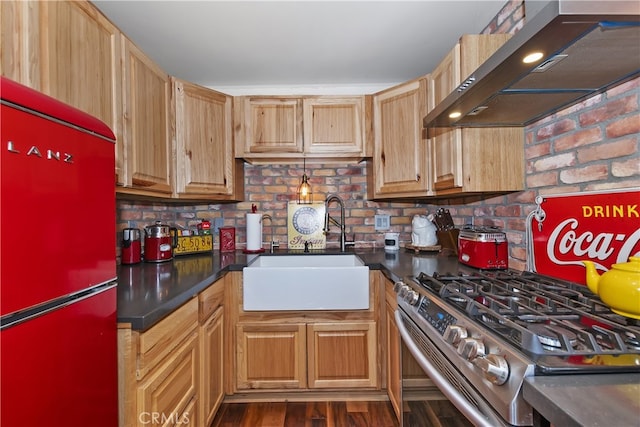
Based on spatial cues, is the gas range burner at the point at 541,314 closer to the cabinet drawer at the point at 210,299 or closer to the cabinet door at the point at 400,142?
the cabinet door at the point at 400,142

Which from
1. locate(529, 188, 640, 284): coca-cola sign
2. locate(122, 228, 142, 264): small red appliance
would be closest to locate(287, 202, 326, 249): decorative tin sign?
locate(122, 228, 142, 264): small red appliance

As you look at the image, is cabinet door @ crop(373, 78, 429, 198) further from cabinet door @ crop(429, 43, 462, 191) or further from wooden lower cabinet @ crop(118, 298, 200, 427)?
wooden lower cabinet @ crop(118, 298, 200, 427)

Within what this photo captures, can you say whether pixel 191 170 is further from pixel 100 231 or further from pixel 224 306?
pixel 100 231

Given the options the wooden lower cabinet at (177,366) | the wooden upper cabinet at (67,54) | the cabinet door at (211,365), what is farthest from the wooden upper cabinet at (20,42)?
the cabinet door at (211,365)

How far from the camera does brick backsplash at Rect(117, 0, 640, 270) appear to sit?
109 cm

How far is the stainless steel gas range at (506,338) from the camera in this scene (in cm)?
62

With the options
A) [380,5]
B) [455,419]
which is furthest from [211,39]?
[455,419]

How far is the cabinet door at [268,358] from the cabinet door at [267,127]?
1.22 m

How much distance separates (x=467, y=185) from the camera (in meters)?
1.58

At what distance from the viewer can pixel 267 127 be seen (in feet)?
7.65

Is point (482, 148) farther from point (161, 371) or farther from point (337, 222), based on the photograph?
point (161, 371)

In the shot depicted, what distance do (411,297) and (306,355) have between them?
3.14 ft

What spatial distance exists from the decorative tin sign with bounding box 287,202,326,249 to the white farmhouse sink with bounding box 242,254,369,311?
0.73m

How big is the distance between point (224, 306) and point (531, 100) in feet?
5.83
